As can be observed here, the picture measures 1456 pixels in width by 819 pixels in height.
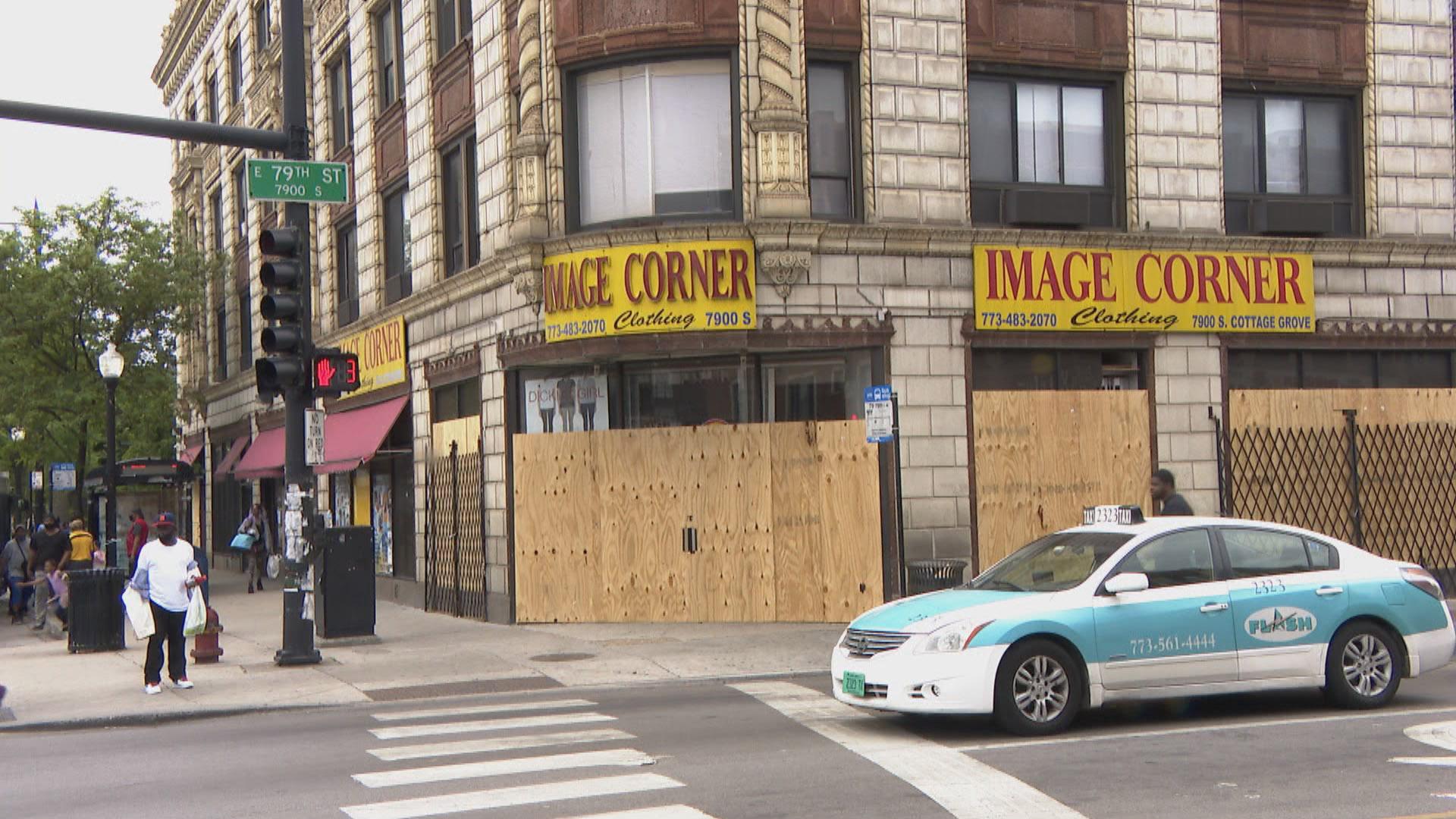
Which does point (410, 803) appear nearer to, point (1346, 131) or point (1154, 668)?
point (1154, 668)

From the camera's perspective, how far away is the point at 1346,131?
22.1m

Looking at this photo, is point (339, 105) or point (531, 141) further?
point (339, 105)

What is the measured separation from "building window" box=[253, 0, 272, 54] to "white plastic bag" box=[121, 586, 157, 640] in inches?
924

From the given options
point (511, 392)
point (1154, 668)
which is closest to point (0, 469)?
point (511, 392)

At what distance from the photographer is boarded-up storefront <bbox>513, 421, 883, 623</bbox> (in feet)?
62.1

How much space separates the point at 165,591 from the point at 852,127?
10077 mm

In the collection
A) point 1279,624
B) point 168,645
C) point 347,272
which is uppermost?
point 347,272

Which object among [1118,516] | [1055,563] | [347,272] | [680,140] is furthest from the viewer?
[347,272]

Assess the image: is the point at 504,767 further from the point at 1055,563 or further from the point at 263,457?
the point at 263,457

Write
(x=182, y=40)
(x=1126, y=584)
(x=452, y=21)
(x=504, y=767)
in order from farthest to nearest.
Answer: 1. (x=182, y=40)
2. (x=452, y=21)
3. (x=1126, y=584)
4. (x=504, y=767)

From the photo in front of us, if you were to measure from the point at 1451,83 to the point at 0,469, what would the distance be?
4611 cm

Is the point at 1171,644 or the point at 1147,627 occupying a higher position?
the point at 1147,627

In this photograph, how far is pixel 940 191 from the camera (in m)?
19.6

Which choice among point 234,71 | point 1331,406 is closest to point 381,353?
point 1331,406
